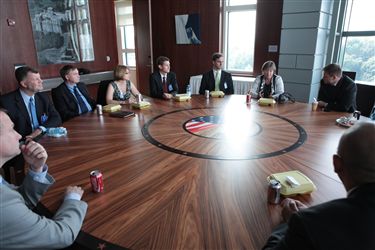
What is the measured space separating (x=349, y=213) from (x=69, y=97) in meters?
2.72

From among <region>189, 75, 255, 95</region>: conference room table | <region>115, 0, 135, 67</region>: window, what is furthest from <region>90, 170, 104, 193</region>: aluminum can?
<region>115, 0, 135, 67</region>: window

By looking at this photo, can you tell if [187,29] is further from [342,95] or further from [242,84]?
[342,95]

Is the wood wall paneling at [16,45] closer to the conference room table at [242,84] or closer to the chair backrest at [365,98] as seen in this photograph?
the conference room table at [242,84]

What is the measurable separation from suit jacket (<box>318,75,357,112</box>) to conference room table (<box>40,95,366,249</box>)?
17cm

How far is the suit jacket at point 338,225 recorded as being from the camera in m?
0.68

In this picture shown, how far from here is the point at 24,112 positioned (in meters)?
2.28

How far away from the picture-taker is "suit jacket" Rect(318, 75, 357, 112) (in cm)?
265

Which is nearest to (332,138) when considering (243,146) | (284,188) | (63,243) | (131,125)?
(243,146)

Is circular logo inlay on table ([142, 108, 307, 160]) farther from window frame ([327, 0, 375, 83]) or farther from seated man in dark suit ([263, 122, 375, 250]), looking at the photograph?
window frame ([327, 0, 375, 83])

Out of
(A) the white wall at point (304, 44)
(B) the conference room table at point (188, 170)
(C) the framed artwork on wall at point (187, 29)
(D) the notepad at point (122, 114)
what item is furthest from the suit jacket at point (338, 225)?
(C) the framed artwork on wall at point (187, 29)

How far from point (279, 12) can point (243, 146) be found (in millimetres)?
3382

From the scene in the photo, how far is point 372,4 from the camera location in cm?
394

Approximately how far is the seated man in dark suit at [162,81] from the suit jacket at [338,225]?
2866mm

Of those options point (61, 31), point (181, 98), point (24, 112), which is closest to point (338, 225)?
point (24, 112)
